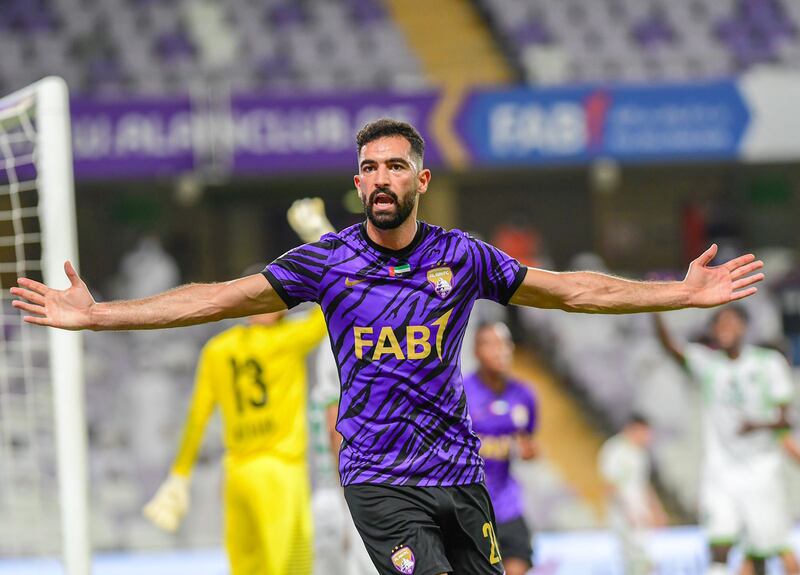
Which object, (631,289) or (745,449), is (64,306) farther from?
(745,449)

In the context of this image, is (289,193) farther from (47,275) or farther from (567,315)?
(47,275)

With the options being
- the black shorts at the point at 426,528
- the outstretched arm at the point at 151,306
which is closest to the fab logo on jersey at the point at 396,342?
the outstretched arm at the point at 151,306

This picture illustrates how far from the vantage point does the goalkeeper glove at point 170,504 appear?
23.2 ft

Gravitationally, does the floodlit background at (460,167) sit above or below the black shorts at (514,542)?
above

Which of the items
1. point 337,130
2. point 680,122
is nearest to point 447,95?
point 337,130

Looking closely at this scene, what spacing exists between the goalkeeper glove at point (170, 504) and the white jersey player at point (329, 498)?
0.92m

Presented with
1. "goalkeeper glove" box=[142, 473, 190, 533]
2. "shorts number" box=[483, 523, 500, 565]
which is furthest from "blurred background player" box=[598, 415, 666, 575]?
"shorts number" box=[483, 523, 500, 565]

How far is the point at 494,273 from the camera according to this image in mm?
4289

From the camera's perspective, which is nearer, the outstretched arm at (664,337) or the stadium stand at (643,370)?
the outstretched arm at (664,337)

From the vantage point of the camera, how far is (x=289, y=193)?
59.6 feet

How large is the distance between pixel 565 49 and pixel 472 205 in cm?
249

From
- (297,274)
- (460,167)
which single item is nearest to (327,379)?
(297,274)

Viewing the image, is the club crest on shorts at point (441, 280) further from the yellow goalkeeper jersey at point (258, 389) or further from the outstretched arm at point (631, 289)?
the yellow goalkeeper jersey at point (258, 389)

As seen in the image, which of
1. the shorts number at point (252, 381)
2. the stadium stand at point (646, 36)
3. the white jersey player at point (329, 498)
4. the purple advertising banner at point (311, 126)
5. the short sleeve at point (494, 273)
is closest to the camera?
the short sleeve at point (494, 273)
